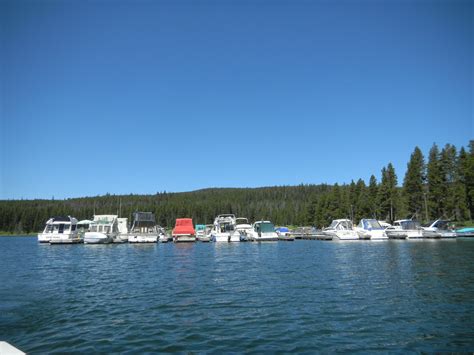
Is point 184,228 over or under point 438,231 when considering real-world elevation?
over

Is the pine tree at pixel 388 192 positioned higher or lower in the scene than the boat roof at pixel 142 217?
higher

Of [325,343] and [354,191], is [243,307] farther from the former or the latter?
[354,191]

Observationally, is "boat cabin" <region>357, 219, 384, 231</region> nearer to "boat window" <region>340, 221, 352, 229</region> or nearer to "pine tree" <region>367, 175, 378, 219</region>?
"boat window" <region>340, 221, 352, 229</region>

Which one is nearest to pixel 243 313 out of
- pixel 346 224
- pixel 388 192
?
pixel 346 224

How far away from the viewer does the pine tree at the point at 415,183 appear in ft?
334

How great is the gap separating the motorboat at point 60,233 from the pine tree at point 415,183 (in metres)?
89.6

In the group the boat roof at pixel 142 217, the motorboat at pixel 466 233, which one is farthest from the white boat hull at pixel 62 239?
the motorboat at pixel 466 233

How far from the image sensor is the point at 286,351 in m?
11.3

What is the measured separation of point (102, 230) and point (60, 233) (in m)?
9.61

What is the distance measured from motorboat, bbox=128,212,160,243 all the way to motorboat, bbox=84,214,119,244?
4.83 meters

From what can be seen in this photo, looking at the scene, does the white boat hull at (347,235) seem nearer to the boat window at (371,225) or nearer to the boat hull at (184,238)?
the boat window at (371,225)

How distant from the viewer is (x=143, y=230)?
307 feet

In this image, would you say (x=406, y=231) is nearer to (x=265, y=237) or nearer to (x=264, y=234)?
(x=265, y=237)

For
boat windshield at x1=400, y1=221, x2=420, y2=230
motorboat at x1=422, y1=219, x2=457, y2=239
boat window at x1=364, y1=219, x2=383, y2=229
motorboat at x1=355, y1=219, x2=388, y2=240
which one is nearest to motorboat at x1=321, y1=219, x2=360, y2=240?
motorboat at x1=355, y1=219, x2=388, y2=240
